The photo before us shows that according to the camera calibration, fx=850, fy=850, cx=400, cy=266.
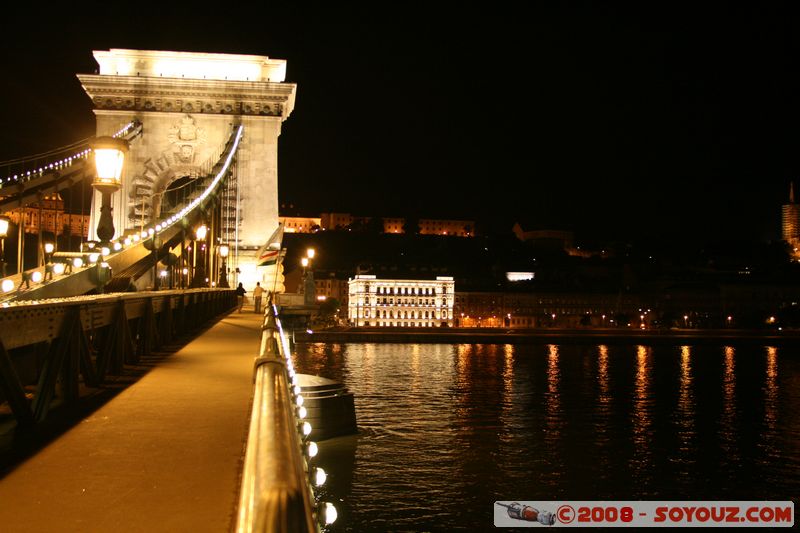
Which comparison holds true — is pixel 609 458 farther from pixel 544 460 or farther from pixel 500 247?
pixel 500 247

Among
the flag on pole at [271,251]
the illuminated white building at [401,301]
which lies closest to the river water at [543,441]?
the flag on pole at [271,251]

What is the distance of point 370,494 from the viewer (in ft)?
48.1

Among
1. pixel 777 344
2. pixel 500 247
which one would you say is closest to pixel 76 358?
pixel 777 344

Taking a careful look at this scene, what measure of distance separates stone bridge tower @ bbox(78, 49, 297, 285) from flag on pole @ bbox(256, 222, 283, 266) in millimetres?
1767

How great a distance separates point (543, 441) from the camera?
21.0 meters

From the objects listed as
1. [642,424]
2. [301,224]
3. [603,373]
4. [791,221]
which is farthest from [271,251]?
[791,221]

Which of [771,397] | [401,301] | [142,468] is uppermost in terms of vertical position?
[142,468]

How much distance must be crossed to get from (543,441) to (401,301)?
87518 mm

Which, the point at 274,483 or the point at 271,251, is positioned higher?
the point at 271,251

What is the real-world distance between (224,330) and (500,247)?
442 ft

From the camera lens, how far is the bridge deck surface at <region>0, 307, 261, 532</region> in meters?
3.55

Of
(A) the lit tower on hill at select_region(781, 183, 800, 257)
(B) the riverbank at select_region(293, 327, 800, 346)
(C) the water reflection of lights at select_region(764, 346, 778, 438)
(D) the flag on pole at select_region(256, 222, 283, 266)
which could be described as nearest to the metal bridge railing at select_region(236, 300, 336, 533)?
(C) the water reflection of lights at select_region(764, 346, 778, 438)

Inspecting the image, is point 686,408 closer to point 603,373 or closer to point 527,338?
point 603,373

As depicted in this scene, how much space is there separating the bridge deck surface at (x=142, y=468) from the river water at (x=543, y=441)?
653 cm
